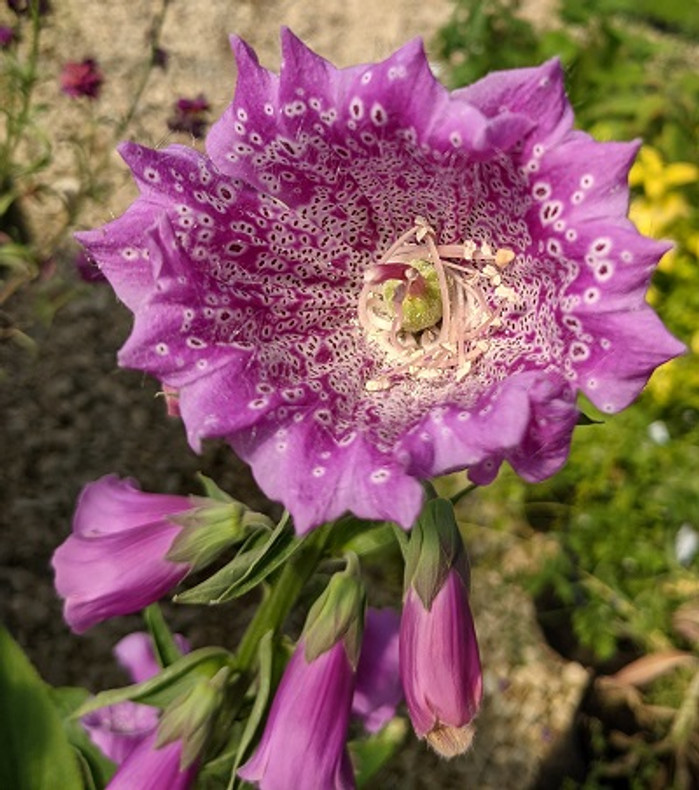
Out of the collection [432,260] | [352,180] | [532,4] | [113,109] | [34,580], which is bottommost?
[34,580]

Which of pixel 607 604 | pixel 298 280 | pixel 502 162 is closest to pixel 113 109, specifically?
pixel 607 604

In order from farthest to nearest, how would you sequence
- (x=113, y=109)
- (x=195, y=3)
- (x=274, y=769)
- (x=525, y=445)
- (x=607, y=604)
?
(x=195, y=3) → (x=113, y=109) → (x=607, y=604) → (x=274, y=769) → (x=525, y=445)

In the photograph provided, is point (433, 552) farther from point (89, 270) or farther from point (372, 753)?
point (89, 270)

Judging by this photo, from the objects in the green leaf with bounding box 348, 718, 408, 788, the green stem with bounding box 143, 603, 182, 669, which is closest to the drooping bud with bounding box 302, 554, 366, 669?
the green stem with bounding box 143, 603, 182, 669

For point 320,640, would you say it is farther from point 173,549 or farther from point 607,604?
point 607,604

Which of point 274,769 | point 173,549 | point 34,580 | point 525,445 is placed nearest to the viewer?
point 525,445

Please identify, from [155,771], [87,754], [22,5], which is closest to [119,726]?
[87,754]

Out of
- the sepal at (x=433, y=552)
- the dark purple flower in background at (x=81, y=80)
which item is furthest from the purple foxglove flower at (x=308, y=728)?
the dark purple flower in background at (x=81, y=80)
